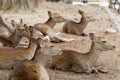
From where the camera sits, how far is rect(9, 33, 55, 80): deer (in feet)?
18.9

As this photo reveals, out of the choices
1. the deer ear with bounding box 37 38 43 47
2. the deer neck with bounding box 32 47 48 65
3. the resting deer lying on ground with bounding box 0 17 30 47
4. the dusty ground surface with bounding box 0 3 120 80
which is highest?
the deer ear with bounding box 37 38 43 47

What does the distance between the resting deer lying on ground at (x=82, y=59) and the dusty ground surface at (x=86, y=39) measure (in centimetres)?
13

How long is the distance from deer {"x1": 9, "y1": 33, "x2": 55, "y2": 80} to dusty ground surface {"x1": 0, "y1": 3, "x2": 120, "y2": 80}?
0.39 meters

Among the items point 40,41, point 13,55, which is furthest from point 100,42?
point 13,55

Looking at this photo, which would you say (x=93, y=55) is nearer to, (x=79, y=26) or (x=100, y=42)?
(x=100, y=42)

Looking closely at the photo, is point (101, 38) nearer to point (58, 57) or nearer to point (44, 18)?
point (58, 57)

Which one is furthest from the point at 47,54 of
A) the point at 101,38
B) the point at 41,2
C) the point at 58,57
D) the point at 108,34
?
the point at 41,2

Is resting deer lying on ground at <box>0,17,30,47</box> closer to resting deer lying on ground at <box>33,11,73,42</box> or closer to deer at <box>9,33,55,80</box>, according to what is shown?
resting deer lying on ground at <box>33,11,73,42</box>

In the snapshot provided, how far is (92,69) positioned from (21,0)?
22.7 ft

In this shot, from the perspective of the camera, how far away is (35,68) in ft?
20.0

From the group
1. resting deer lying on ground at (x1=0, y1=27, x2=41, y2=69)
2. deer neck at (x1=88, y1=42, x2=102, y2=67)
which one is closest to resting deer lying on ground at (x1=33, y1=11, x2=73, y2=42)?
resting deer lying on ground at (x1=0, y1=27, x2=41, y2=69)

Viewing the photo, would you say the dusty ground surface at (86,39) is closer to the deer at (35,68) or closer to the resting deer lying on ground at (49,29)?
the resting deer lying on ground at (49,29)

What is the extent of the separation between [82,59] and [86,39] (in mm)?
3213

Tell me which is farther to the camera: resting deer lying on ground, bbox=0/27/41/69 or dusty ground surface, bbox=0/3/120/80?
resting deer lying on ground, bbox=0/27/41/69
